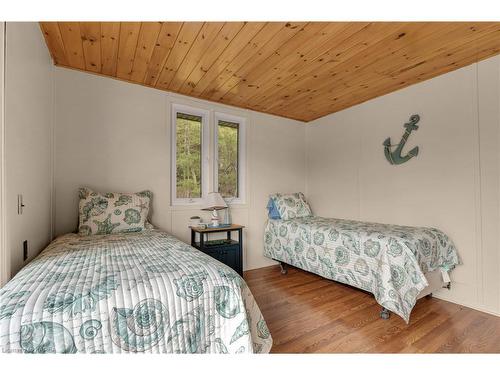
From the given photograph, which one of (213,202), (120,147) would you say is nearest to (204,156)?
(213,202)

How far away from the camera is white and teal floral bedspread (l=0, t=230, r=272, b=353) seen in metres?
0.70

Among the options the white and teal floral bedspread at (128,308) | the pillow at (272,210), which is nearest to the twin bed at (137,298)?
the white and teal floral bedspread at (128,308)

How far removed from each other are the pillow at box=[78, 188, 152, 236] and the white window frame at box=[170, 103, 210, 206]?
60cm

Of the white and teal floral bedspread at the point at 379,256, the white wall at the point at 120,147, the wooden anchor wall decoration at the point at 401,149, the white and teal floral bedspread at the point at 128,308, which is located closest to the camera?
the white and teal floral bedspread at the point at 128,308

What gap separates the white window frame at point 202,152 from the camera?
2.76m

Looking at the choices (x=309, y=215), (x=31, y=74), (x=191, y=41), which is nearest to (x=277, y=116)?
(x=309, y=215)

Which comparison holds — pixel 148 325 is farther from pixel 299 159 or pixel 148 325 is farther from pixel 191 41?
pixel 299 159

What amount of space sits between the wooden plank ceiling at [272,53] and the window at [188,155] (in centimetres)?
32

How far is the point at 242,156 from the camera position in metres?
3.29

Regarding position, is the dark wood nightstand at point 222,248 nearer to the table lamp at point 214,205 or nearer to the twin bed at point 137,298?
the table lamp at point 214,205

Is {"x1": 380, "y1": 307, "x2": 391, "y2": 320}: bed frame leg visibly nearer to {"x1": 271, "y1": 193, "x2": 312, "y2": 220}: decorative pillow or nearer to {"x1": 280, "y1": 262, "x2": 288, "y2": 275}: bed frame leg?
{"x1": 280, "y1": 262, "x2": 288, "y2": 275}: bed frame leg

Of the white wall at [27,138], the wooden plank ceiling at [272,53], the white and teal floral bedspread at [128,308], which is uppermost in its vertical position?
the wooden plank ceiling at [272,53]

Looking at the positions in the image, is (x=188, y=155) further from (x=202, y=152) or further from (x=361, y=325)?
(x=361, y=325)

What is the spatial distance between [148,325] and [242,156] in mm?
2662
